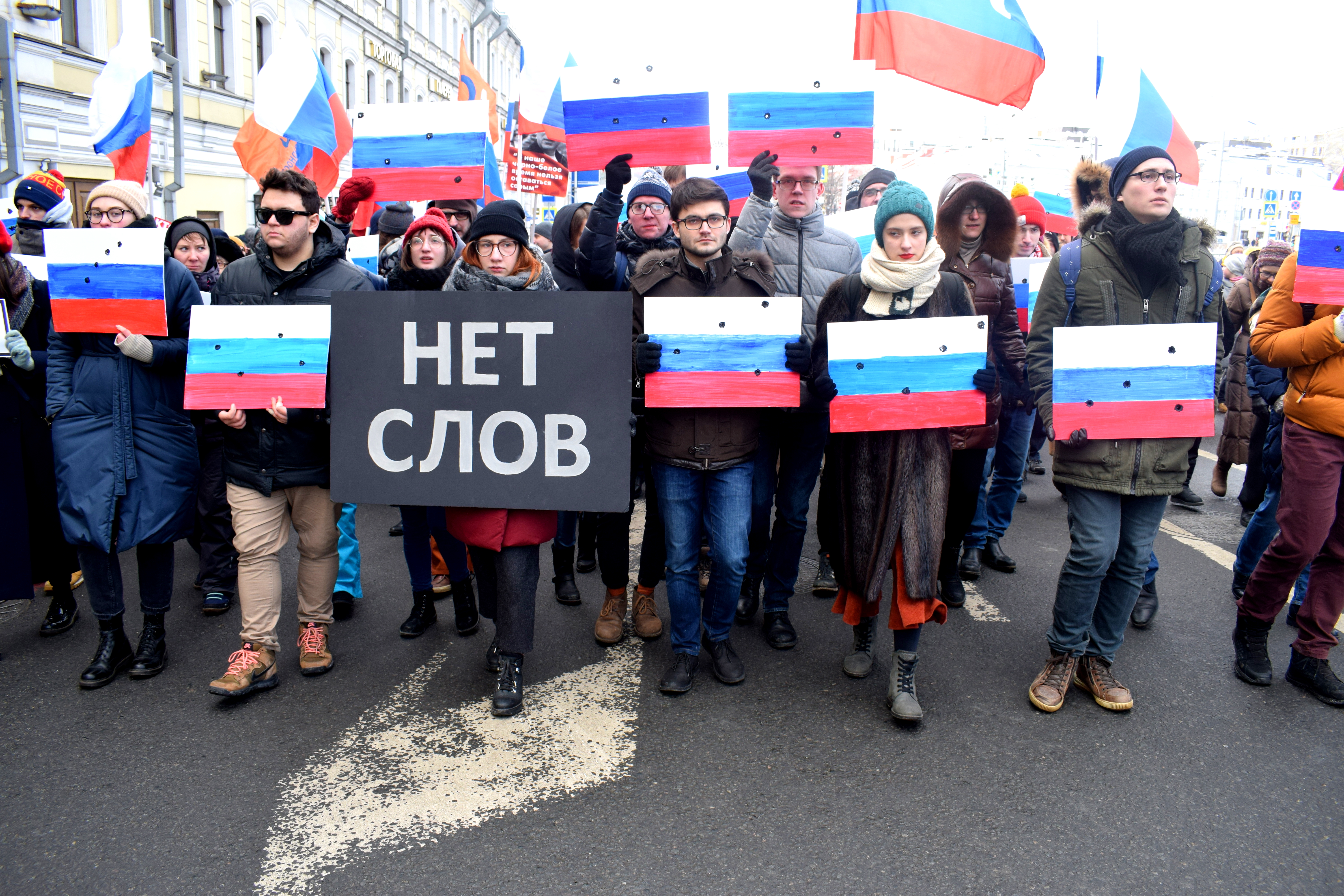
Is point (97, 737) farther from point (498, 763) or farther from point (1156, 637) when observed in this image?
point (1156, 637)

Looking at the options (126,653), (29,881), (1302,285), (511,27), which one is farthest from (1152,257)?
(511,27)

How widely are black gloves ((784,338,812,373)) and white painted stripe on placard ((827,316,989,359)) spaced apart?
0.33 ft

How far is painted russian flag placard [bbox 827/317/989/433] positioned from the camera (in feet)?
11.2

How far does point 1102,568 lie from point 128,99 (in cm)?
717

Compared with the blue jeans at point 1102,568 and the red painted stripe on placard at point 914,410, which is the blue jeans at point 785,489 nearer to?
the red painted stripe on placard at point 914,410

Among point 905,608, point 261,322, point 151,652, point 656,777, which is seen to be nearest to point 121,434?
point 261,322

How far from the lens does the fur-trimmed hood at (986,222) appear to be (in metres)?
4.68

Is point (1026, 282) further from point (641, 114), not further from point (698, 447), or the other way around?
point (698, 447)

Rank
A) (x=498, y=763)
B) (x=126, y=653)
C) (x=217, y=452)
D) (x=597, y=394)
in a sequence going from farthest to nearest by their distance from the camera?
1. (x=217, y=452)
2. (x=126, y=653)
3. (x=597, y=394)
4. (x=498, y=763)

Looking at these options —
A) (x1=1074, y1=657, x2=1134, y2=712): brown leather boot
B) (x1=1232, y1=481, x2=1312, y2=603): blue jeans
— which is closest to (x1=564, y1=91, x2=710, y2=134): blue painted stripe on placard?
(x1=1074, y1=657, x2=1134, y2=712): brown leather boot

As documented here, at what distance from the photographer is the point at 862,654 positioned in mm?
3969

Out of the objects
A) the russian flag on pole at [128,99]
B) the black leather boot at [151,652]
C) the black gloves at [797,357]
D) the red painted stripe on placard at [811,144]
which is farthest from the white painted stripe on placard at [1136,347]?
the russian flag on pole at [128,99]

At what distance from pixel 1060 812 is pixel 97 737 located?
11.3 feet

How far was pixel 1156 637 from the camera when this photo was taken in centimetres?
436
